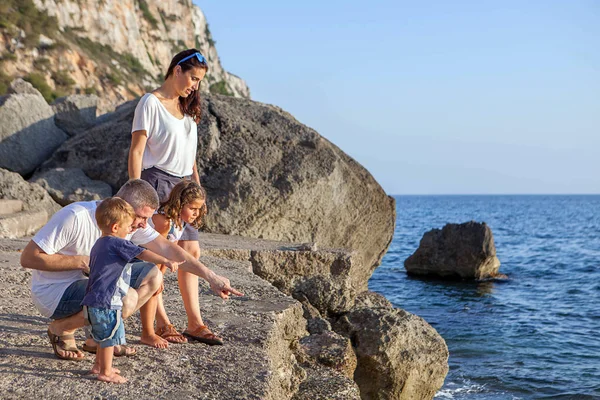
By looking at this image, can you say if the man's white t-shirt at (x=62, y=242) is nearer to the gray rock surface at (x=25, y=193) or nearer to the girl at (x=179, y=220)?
the girl at (x=179, y=220)

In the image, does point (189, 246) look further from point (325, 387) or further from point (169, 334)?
point (325, 387)

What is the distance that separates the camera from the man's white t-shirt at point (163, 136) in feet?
15.0

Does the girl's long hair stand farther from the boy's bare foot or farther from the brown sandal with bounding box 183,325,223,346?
the boy's bare foot

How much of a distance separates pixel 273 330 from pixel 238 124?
5.53 m

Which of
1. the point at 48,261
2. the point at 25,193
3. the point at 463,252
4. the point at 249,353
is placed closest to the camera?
the point at 48,261

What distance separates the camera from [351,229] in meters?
9.97

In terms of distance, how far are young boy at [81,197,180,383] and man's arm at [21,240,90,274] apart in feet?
0.90

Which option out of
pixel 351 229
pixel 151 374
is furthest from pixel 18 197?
pixel 151 374

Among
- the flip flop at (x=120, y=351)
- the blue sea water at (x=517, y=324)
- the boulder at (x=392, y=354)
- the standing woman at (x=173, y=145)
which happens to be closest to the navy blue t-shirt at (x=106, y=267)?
the flip flop at (x=120, y=351)

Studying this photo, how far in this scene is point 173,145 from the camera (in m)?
4.68

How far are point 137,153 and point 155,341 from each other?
1.18 m

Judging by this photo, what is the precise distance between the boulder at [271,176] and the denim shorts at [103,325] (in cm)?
545

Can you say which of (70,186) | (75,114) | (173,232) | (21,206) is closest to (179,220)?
(173,232)

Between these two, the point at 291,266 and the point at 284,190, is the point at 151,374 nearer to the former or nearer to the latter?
the point at 291,266
